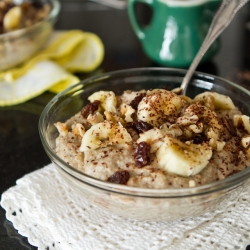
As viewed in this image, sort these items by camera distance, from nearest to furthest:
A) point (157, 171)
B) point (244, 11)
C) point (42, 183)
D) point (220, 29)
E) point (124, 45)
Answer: point (157, 171), point (42, 183), point (220, 29), point (124, 45), point (244, 11)

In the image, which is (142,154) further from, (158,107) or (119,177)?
(158,107)

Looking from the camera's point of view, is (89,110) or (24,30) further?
(24,30)

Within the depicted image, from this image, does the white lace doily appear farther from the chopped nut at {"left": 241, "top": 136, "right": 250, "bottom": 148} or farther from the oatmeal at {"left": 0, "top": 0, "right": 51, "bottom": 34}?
the oatmeal at {"left": 0, "top": 0, "right": 51, "bottom": 34}

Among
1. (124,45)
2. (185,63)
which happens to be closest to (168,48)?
(185,63)

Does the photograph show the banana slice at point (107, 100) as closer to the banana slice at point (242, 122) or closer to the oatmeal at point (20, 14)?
the banana slice at point (242, 122)

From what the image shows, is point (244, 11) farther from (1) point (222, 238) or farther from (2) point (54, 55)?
(1) point (222, 238)

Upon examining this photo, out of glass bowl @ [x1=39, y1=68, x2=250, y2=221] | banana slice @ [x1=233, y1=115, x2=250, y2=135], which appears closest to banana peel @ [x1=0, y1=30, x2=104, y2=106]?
glass bowl @ [x1=39, y1=68, x2=250, y2=221]

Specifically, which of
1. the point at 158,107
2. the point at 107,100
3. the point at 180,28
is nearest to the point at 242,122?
the point at 158,107

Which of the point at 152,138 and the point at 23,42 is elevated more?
the point at 152,138

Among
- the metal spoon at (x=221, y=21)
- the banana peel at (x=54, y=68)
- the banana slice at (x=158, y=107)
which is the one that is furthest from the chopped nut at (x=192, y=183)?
the banana peel at (x=54, y=68)
